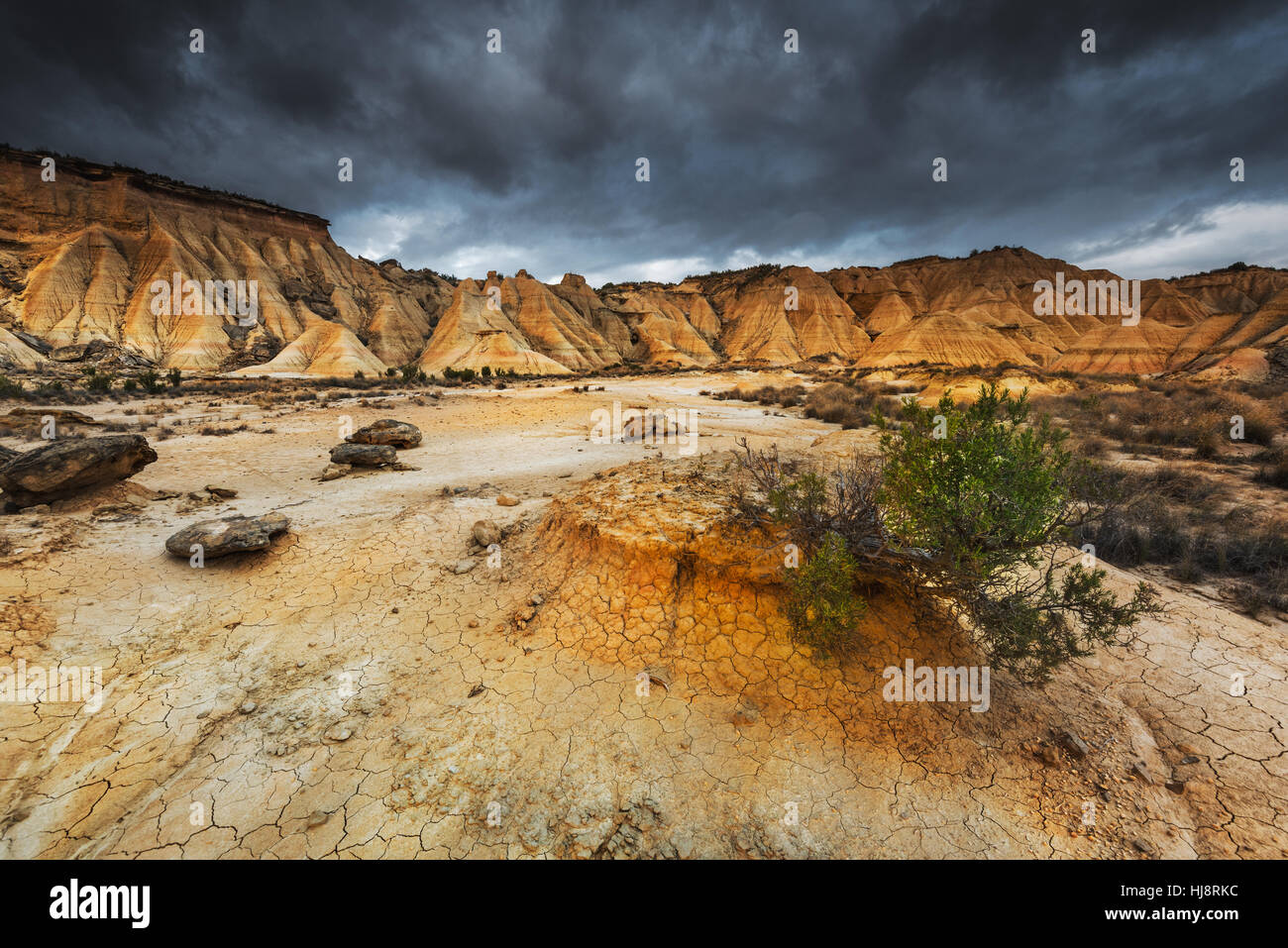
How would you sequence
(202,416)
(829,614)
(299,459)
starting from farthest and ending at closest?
(202,416)
(299,459)
(829,614)

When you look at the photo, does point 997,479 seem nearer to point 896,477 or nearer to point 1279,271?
point 896,477

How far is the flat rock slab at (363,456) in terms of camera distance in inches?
369

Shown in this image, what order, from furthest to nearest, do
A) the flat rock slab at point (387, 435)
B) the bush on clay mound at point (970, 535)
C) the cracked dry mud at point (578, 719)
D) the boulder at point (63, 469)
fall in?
the flat rock slab at point (387, 435)
the boulder at point (63, 469)
the bush on clay mound at point (970, 535)
the cracked dry mud at point (578, 719)

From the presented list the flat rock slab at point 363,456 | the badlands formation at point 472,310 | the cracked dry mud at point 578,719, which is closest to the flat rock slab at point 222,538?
the cracked dry mud at point 578,719

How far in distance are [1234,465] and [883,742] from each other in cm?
1142

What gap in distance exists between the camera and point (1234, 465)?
8.59 metres

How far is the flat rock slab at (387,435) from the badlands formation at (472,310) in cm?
3256

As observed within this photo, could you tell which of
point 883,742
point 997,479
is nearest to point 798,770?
point 883,742

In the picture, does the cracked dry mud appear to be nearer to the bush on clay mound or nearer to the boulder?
the bush on clay mound

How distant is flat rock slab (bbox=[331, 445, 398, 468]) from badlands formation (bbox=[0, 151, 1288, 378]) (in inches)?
1366

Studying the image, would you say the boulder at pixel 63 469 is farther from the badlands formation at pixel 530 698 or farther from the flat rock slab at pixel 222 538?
the flat rock slab at pixel 222 538

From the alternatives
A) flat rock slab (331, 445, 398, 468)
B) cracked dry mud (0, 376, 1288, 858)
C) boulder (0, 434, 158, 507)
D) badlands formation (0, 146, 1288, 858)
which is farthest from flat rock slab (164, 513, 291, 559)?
flat rock slab (331, 445, 398, 468)

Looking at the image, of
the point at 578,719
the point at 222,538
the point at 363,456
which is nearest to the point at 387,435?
A: the point at 363,456

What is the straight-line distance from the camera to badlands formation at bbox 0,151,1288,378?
3325cm
